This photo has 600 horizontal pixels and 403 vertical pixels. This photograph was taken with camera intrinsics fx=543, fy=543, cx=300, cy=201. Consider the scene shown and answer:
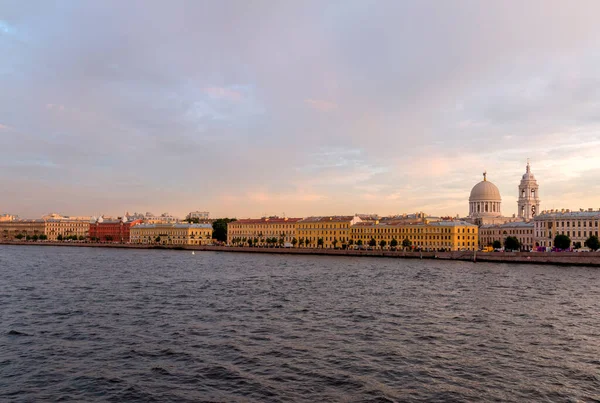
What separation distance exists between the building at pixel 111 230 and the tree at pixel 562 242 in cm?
8875

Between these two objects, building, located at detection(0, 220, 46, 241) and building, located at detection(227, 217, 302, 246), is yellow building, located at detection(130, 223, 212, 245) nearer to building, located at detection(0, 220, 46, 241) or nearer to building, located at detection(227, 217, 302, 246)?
building, located at detection(227, 217, 302, 246)

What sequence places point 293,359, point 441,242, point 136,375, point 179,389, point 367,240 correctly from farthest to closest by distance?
1. point 367,240
2. point 441,242
3. point 293,359
4. point 136,375
5. point 179,389

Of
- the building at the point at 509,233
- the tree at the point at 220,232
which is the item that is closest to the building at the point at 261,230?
the tree at the point at 220,232

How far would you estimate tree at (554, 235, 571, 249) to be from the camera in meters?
63.7

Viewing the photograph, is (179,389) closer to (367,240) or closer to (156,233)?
(367,240)

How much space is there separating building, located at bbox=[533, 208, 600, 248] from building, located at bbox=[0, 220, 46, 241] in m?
110

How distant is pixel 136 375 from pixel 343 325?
7737 mm

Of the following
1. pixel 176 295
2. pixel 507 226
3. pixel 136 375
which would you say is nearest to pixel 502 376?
pixel 136 375

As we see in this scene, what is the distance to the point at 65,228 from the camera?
132375 mm

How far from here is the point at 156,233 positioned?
368 ft

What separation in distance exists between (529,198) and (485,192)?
7885mm

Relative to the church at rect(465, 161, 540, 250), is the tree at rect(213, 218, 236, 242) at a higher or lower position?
lower

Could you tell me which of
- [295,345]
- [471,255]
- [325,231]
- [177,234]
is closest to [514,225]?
[471,255]

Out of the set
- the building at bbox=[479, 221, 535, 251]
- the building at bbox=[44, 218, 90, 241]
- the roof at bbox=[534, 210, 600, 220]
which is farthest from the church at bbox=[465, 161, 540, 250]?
the building at bbox=[44, 218, 90, 241]
